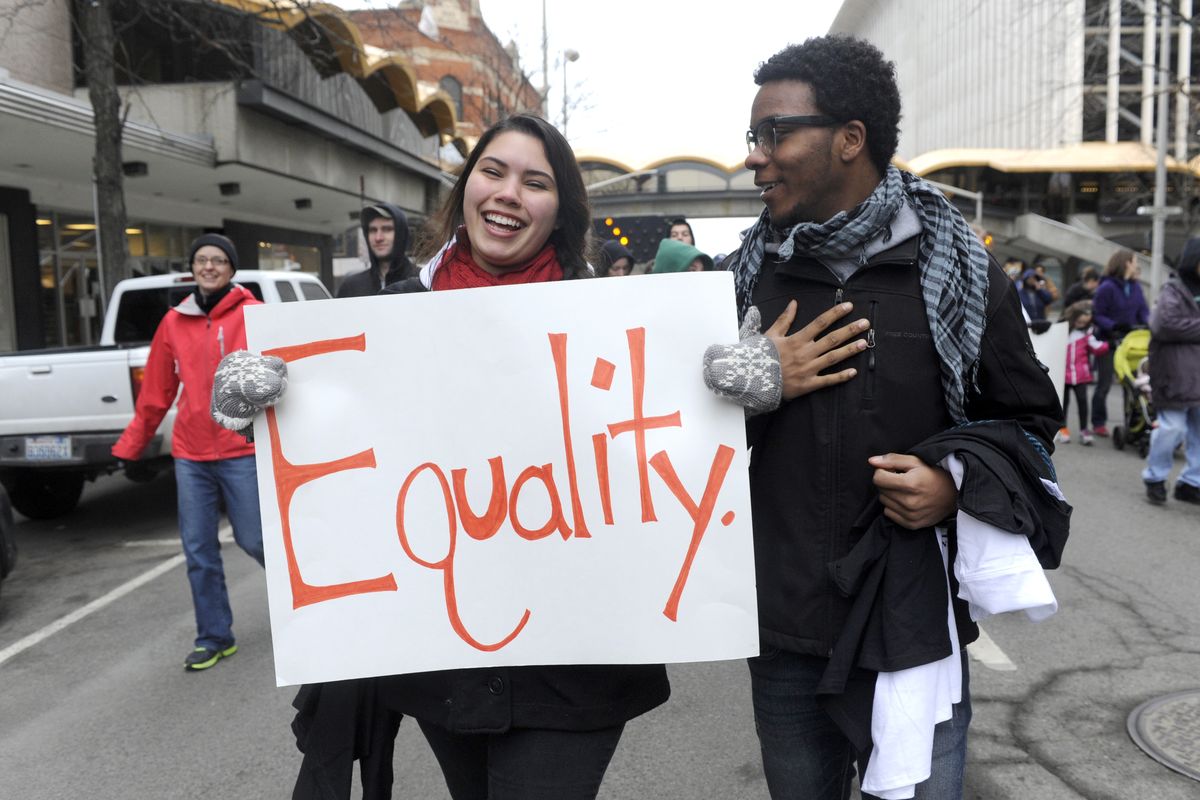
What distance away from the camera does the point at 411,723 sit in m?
3.95

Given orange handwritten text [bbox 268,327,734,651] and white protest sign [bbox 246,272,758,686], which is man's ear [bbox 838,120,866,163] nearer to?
white protest sign [bbox 246,272,758,686]

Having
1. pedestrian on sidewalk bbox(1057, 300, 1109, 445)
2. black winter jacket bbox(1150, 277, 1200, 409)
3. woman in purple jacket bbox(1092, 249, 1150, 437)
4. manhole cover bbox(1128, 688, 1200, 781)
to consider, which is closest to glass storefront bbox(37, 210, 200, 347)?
pedestrian on sidewalk bbox(1057, 300, 1109, 445)

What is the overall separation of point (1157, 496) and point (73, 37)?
17188 mm

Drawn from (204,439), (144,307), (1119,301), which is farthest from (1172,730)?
(144,307)

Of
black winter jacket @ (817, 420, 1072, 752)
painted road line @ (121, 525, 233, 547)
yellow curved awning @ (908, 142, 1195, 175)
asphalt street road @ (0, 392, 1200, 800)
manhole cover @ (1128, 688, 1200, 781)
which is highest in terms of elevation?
yellow curved awning @ (908, 142, 1195, 175)

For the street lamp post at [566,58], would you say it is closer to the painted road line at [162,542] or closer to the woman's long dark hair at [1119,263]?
the woman's long dark hair at [1119,263]

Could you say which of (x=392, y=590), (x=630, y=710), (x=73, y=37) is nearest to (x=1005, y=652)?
(x=630, y=710)

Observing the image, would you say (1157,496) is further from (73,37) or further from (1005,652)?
(73,37)

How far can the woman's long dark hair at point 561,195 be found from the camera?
205 cm

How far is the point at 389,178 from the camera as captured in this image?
970 inches

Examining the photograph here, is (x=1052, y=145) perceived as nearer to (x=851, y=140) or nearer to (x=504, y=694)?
(x=851, y=140)

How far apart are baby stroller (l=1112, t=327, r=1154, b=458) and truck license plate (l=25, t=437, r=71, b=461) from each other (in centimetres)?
912

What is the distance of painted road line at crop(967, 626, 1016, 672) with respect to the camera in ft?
13.8

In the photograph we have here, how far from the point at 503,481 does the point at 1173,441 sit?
6.98 meters
